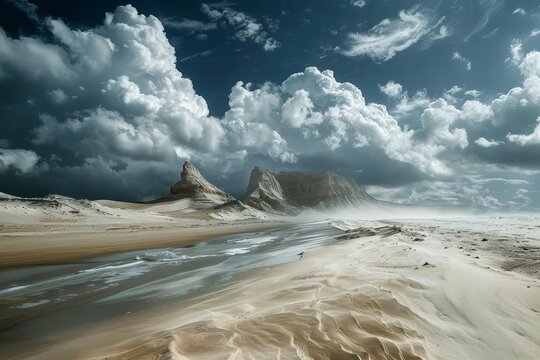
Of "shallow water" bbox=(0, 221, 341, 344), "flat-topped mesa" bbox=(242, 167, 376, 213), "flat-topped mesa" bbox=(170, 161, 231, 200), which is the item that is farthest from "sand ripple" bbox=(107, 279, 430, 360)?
"flat-topped mesa" bbox=(170, 161, 231, 200)

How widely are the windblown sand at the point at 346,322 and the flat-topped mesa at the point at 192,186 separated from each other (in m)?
139

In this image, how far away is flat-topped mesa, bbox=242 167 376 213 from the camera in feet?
446

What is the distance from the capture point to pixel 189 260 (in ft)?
49.0

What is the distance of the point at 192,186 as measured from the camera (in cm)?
14988

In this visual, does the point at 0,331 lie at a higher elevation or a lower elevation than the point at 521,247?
lower

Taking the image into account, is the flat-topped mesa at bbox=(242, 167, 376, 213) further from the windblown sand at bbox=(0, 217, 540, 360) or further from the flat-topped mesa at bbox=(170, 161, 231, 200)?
the windblown sand at bbox=(0, 217, 540, 360)

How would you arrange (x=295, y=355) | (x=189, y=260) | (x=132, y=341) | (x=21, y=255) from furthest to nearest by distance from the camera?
(x=21, y=255), (x=189, y=260), (x=132, y=341), (x=295, y=355)

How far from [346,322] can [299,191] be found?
15227 centimetres

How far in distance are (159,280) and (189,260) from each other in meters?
4.58

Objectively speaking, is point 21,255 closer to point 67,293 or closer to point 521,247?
point 67,293

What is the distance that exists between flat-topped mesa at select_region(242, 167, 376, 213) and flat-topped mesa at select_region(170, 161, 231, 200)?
813 inches

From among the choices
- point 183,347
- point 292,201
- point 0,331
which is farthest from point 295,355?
point 292,201

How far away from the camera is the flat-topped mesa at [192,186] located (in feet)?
482

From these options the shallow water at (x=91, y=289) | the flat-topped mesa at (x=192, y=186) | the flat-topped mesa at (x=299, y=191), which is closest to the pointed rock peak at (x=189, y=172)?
the flat-topped mesa at (x=192, y=186)
